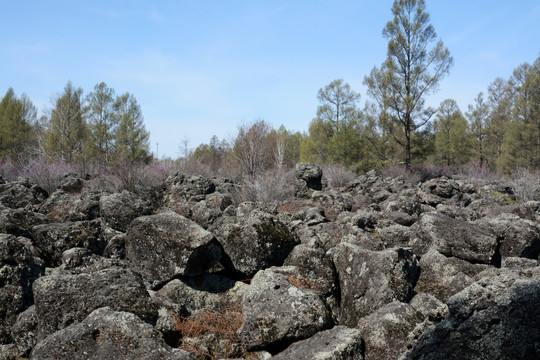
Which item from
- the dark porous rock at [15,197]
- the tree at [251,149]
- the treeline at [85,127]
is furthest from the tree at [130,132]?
the dark porous rock at [15,197]

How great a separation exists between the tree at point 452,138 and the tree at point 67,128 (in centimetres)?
3535

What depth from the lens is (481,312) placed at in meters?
3.28

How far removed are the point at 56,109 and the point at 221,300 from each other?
1506 inches

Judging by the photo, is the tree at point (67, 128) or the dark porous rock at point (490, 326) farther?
the tree at point (67, 128)

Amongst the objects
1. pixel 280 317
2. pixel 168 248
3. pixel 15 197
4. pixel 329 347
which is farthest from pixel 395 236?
pixel 15 197

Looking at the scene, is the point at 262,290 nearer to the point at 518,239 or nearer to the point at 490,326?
the point at 490,326

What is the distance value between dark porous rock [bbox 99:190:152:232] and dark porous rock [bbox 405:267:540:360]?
662 cm

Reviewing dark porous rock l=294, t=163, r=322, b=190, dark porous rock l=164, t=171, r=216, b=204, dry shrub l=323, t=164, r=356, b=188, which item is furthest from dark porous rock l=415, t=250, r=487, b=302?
dry shrub l=323, t=164, r=356, b=188

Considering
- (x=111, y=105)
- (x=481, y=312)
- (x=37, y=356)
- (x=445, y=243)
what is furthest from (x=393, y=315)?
(x=111, y=105)

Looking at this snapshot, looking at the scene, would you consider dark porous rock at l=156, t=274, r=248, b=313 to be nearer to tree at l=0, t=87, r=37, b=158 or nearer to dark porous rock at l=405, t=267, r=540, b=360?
dark porous rock at l=405, t=267, r=540, b=360

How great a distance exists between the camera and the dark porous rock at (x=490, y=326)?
10.0 feet

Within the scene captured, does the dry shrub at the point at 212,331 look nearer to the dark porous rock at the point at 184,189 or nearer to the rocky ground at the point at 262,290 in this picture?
the rocky ground at the point at 262,290

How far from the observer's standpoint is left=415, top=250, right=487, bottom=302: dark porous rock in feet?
18.3

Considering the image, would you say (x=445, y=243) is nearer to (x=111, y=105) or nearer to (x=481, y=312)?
(x=481, y=312)
